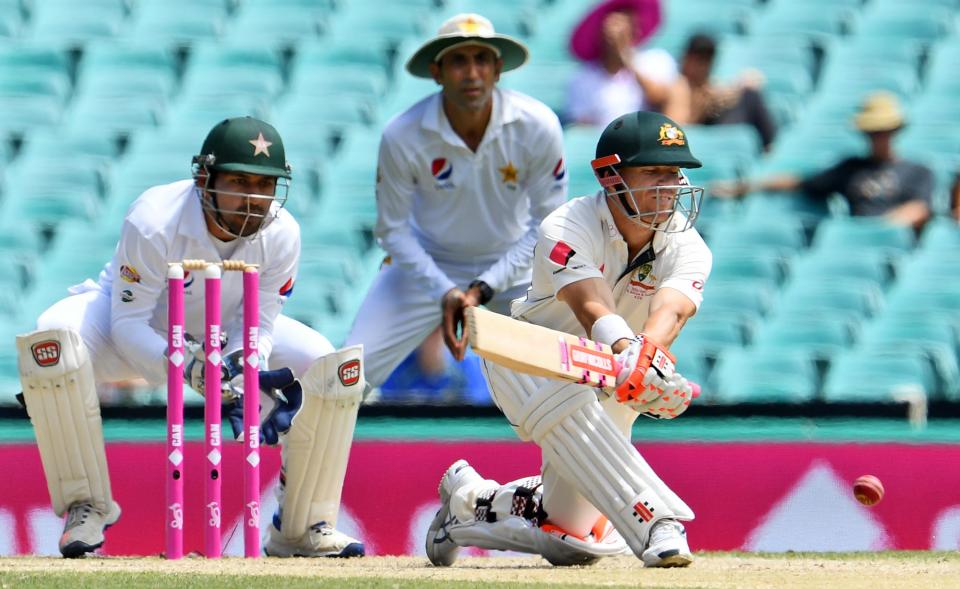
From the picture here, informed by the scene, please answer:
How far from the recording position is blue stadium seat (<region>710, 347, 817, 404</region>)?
23.1ft

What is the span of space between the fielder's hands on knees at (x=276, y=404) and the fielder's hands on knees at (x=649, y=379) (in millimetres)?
940

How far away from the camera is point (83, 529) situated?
4.35 m

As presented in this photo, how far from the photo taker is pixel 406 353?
239 inches

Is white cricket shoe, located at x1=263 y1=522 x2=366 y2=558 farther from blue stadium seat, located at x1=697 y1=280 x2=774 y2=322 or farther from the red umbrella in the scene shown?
the red umbrella

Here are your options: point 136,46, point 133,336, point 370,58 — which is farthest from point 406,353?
point 136,46

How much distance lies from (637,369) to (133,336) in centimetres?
145

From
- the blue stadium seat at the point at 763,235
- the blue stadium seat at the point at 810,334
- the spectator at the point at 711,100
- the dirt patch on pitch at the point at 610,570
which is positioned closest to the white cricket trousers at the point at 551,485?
the dirt patch on pitch at the point at 610,570

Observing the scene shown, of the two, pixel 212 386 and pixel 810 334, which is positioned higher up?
pixel 212 386

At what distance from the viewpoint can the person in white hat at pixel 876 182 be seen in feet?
24.7

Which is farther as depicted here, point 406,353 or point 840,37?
point 840,37

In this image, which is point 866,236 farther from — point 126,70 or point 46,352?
point 46,352

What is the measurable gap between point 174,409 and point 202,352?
0.25m

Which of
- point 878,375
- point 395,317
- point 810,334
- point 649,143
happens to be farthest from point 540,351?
point 810,334

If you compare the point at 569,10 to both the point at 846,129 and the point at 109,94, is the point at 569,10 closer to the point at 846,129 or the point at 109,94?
the point at 846,129
